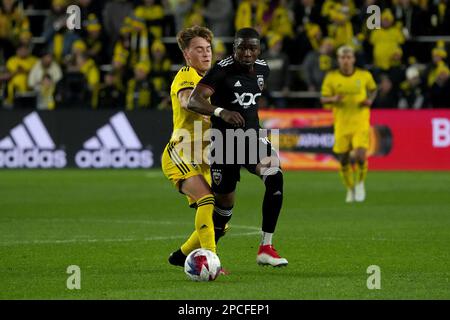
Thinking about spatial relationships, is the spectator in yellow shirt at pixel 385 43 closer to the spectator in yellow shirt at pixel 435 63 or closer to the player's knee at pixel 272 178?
the spectator in yellow shirt at pixel 435 63

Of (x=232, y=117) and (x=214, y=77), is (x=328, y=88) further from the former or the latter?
(x=232, y=117)

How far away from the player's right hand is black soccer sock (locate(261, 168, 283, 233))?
28.1 inches

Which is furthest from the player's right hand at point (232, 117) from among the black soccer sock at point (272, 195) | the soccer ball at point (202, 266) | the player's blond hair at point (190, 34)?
the soccer ball at point (202, 266)

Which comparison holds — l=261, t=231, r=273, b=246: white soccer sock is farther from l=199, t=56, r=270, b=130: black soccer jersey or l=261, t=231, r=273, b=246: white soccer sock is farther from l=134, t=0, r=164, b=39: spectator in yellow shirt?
l=134, t=0, r=164, b=39: spectator in yellow shirt

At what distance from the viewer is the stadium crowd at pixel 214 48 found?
90.7ft

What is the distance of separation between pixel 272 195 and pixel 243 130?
663 millimetres

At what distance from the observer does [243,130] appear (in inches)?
443

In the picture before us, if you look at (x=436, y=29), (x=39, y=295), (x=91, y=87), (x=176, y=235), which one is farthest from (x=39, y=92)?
(x=39, y=295)

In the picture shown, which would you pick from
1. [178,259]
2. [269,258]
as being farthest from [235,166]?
[178,259]

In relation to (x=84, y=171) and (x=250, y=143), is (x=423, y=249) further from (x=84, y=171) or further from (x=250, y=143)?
(x=84, y=171)

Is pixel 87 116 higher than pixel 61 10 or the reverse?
the reverse

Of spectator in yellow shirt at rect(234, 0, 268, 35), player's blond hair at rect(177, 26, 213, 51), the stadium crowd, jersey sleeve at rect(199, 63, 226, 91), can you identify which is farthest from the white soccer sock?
spectator in yellow shirt at rect(234, 0, 268, 35)

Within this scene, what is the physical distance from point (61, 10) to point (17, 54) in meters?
1.65

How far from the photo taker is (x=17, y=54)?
29953 millimetres
